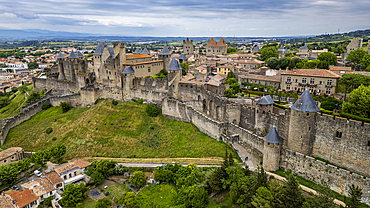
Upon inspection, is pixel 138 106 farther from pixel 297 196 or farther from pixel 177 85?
pixel 297 196

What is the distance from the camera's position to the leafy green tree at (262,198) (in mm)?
19922

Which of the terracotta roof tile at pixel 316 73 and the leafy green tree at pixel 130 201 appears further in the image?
the terracotta roof tile at pixel 316 73

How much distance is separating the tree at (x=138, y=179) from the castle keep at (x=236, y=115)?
11053 mm

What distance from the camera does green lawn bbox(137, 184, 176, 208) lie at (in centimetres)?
2653

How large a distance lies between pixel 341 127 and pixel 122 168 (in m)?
25.1

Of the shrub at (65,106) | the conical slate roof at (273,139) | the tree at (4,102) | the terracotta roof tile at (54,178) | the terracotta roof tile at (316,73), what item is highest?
the terracotta roof tile at (316,73)

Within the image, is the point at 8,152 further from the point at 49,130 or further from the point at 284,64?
the point at 284,64

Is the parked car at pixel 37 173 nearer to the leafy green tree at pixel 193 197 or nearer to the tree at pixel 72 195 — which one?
the tree at pixel 72 195

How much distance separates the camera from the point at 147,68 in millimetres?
49250

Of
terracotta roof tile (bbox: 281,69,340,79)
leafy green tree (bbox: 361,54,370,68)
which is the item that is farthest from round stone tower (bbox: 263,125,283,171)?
leafy green tree (bbox: 361,54,370,68)

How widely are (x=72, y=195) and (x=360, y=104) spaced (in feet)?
113

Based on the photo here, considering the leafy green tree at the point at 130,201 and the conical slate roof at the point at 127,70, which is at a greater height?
the conical slate roof at the point at 127,70

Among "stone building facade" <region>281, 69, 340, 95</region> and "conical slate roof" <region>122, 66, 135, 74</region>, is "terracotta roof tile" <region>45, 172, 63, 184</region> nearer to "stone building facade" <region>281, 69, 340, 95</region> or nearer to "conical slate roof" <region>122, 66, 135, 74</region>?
"conical slate roof" <region>122, 66, 135, 74</region>

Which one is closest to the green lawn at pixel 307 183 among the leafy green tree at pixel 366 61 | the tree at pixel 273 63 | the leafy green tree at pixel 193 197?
the leafy green tree at pixel 193 197
